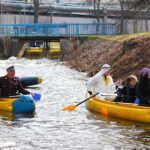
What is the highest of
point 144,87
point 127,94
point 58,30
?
point 58,30

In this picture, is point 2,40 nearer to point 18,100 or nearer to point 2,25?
point 2,25

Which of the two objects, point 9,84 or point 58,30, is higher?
point 58,30

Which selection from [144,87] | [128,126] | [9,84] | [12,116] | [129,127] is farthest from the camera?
[9,84]

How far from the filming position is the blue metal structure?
3394 cm

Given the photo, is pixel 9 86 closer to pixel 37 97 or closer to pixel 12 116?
pixel 12 116

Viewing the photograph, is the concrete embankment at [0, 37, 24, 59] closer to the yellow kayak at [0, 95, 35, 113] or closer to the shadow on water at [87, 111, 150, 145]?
the yellow kayak at [0, 95, 35, 113]

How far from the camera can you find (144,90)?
10.2 m

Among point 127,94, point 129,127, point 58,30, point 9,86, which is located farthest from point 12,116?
point 58,30

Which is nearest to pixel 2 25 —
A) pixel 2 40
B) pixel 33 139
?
pixel 2 40

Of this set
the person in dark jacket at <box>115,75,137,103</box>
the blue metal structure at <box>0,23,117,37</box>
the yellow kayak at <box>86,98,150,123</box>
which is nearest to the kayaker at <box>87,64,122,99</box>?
the yellow kayak at <box>86,98,150,123</box>

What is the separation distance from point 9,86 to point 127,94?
3239mm

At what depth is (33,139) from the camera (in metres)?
8.87

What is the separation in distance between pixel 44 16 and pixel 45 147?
133 ft

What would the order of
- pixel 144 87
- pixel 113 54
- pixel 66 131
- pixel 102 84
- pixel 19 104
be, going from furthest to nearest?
pixel 113 54
pixel 102 84
pixel 19 104
pixel 144 87
pixel 66 131
